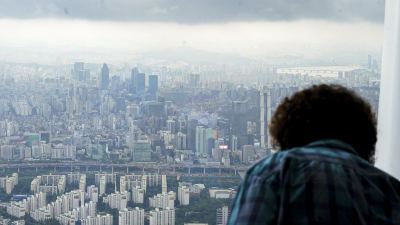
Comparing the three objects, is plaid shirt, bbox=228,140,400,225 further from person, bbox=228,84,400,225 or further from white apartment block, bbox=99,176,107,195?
white apartment block, bbox=99,176,107,195

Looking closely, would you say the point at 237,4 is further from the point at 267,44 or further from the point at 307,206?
the point at 307,206

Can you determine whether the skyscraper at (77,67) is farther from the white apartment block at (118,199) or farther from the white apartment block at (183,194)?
the white apartment block at (183,194)

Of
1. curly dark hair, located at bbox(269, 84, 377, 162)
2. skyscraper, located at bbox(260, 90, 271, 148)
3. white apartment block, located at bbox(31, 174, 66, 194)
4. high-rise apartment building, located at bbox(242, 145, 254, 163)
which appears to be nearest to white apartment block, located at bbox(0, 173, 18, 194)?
white apartment block, located at bbox(31, 174, 66, 194)

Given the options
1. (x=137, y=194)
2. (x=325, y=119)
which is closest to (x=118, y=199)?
(x=137, y=194)

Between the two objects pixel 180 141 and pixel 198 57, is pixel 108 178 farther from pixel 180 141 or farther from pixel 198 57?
pixel 198 57

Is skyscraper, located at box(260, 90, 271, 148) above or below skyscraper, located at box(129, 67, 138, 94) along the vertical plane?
below

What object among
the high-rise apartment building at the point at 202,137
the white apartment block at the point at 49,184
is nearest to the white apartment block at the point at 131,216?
the white apartment block at the point at 49,184
